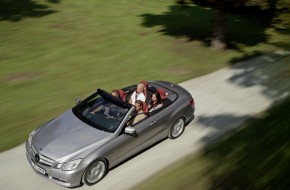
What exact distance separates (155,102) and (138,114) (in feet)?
2.95

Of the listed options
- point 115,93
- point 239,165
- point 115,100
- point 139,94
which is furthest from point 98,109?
point 239,165

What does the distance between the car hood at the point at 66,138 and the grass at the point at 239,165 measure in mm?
1509

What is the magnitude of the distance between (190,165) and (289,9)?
1533cm

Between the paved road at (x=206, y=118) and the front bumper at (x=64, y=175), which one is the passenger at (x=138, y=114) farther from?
the front bumper at (x=64, y=175)

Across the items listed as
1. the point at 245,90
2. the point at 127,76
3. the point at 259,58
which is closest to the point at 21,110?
the point at 127,76

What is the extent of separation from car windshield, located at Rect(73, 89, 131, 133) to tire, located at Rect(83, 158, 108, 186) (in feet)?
2.61

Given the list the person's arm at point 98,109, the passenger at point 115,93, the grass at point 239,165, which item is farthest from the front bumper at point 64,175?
the passenger at point 115,93

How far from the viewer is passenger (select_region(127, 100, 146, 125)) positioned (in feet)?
30.6

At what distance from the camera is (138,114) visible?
372 inches

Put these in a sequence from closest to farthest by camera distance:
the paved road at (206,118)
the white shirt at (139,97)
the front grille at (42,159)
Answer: the front grille at (42,159) → the paved road at (206,118) → the white shirt at (139,97)

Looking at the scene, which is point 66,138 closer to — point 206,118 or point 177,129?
point 177,129

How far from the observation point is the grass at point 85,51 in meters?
12.9

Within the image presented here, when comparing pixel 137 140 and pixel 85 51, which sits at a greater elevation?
pixel 137 140

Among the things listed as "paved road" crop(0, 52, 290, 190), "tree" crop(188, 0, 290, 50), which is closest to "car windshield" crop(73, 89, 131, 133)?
"paved road" crop(0, 52, 290, 190)
